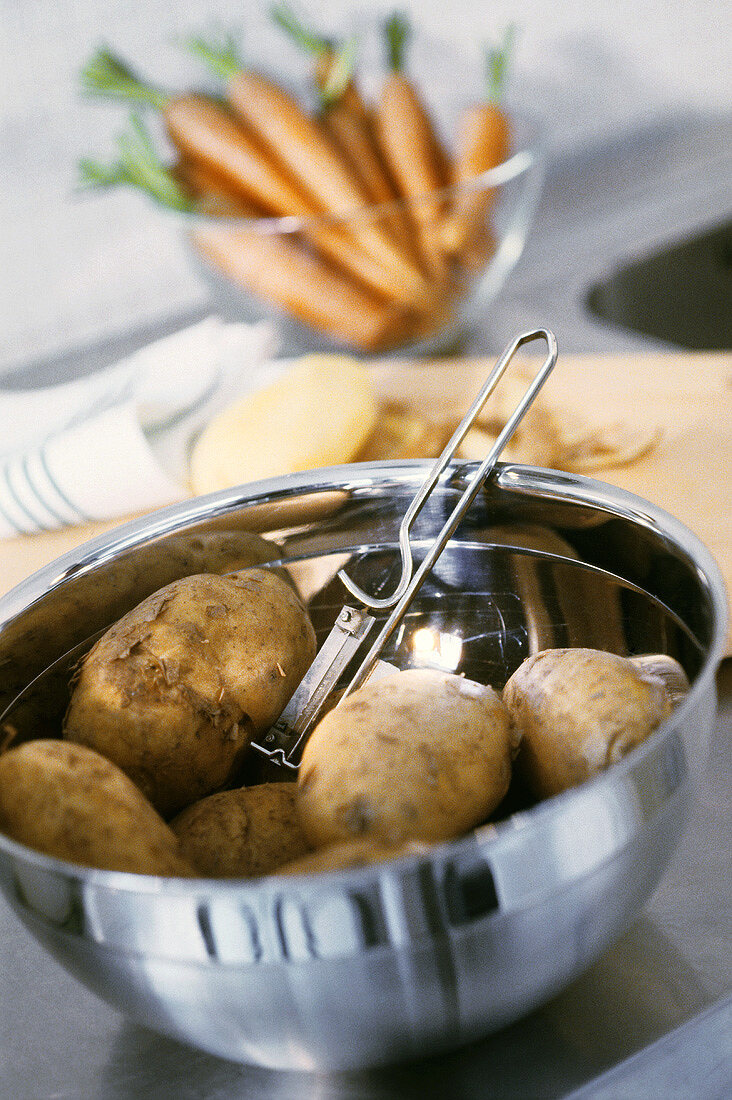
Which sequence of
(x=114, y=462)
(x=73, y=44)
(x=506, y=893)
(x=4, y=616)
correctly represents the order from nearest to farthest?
(x=506, y=893) → (x=4, y=616) → (x=114, y=462) → (x=73, y=44)

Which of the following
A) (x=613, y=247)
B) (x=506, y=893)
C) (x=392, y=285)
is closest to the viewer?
(x=506, y=893)

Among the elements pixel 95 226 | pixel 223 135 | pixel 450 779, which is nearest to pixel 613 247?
pixel 223 135

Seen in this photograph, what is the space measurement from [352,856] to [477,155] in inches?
41.0

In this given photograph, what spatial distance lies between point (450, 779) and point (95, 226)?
1239 mm

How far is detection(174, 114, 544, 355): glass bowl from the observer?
1104 millimetres

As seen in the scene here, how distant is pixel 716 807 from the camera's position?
535 mm

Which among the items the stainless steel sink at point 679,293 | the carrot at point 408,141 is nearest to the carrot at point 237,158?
the carrot at point 408,141

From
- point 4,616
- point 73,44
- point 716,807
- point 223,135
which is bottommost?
point 716,807

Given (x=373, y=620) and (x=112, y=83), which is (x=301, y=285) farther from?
(x=373, y=620)

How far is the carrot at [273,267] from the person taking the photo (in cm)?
112

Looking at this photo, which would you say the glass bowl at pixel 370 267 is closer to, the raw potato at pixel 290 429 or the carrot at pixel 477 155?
the carrot at pixel 477 155

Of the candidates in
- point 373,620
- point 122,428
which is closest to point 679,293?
point 122,428

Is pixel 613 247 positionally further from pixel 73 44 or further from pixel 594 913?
pixel 594 913

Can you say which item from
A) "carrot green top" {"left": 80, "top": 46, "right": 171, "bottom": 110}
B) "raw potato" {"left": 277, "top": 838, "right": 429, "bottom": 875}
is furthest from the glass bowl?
"raw potato" {"left": 277, "top": 838, "right": 429, "bottom": 875}
